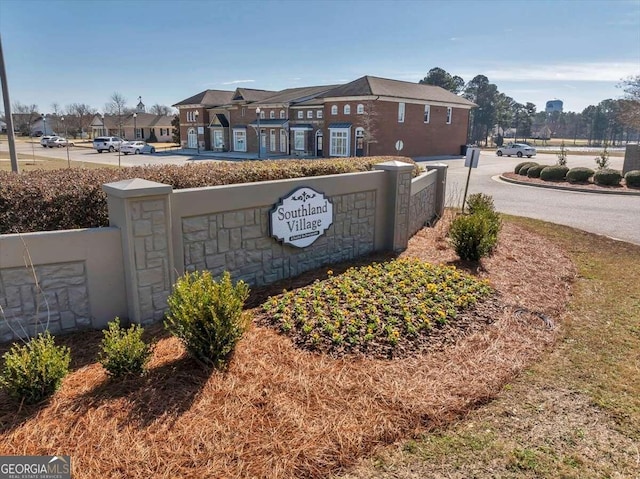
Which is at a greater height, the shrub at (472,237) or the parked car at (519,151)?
the parked car at (519,151)

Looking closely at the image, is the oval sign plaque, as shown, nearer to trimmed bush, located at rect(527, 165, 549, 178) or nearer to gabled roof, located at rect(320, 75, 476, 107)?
trimmed bush, located at rect(527, 165, 549, 178)

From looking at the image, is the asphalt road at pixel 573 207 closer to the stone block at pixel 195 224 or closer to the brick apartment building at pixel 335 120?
the stone block at pixel 195 224

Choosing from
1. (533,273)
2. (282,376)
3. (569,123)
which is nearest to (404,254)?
(533,273)

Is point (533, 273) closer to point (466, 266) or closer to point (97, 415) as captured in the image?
point (466, 266)

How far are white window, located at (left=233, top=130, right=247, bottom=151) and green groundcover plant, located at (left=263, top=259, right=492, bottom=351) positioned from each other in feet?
153

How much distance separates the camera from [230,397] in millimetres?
3699

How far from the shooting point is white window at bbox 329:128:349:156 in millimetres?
40312

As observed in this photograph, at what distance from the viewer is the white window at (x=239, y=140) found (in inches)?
2005

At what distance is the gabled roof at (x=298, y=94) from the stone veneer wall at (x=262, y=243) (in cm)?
4008

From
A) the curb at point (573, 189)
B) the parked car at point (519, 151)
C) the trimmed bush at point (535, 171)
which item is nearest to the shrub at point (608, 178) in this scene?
the curb at point (573, 189)

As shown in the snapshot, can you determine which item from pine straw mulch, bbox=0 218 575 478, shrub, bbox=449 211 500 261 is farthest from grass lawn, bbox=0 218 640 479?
shrub, bbox=449 211 500 261

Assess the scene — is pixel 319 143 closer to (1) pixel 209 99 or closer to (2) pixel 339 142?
(2) pixel 339 142

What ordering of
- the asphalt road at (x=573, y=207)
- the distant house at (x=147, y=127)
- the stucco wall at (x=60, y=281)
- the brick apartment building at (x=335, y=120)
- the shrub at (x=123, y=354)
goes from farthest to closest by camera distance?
the distant house at (x=147, y=127)
the brick apartment building at (x=335, y=120)
the asphalt road at (x=573, y=207)
the stucco wall at (x=60, y=281)
the shrub at (x=123, y=354)

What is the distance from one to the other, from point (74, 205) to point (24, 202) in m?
0.46
